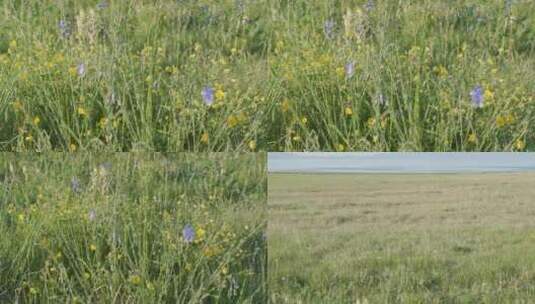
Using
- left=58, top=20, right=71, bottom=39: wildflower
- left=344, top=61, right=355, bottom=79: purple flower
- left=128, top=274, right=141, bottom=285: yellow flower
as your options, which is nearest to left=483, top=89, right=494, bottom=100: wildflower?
left=344, top=61, right=355, bottom=79: purple flower

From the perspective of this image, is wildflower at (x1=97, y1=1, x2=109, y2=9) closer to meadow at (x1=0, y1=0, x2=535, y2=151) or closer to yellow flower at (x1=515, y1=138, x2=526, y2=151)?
meadow at (x1=0, y1=0, x2=535, y2=151)

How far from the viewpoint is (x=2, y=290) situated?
3469 millimetres

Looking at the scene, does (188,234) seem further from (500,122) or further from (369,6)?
(369,6)

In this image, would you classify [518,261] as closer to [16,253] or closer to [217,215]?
[217,215]

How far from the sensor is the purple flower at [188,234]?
3.42 m

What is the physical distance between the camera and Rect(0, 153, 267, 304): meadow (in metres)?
3.40

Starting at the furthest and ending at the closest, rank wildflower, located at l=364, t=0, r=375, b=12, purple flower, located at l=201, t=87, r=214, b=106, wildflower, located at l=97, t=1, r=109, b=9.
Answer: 1. wildflower, located at l=97, t=1, r=109, b=9
2. wildflower, located at l=364, t=0, r=375, b=12
3. purple flower, located at l=201, t=87, r=214, b=106

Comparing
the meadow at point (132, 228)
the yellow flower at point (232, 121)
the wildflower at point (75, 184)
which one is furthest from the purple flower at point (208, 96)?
the wildflower at point (75, 184)

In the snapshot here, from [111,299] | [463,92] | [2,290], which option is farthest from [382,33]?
[2,290]

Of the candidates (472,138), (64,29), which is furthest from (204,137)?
(472,138)

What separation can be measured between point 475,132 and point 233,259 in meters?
1.18

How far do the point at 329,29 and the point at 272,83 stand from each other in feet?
1.48

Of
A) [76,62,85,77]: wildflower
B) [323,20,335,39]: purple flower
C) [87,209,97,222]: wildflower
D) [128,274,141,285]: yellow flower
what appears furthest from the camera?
[323,20,335,39]: purple flower

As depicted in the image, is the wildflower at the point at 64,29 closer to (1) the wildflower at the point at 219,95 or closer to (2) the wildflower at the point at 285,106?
(1) the wildflower at the point at 219,95
